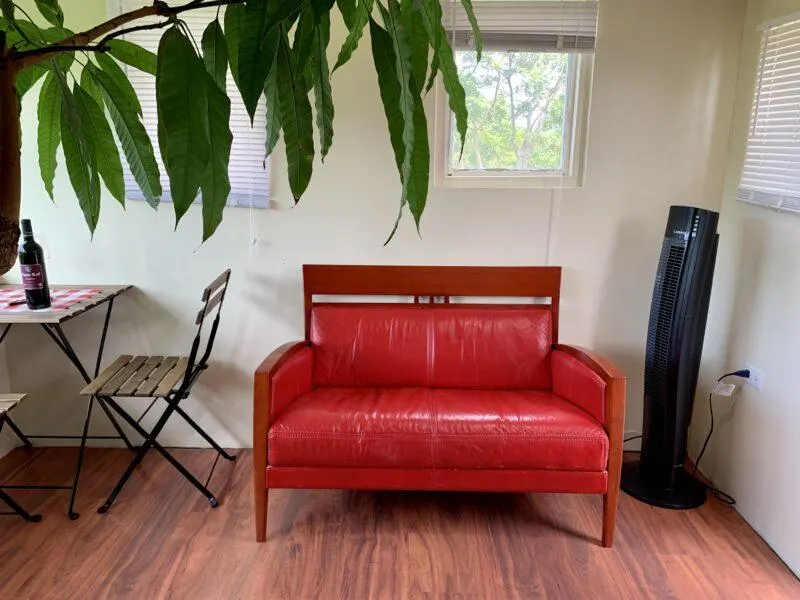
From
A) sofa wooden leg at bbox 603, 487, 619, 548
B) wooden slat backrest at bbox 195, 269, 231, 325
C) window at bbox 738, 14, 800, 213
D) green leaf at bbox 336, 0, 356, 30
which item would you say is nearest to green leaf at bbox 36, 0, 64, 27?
green leaf at bbox 336, 0, 356, 30

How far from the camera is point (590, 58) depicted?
8.13ft

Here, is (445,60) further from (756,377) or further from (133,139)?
(756,377)

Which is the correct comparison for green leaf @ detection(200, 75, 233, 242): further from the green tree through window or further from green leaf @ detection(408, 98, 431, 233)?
the green tree through window

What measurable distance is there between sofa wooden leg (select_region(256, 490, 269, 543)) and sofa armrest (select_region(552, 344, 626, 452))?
4.13 feet

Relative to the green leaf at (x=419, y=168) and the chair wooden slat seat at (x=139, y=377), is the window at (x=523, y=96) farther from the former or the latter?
the green leaf at (x=419, y=168)

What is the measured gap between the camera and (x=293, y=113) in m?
0.50

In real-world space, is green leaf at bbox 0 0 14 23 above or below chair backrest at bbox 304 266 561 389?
above

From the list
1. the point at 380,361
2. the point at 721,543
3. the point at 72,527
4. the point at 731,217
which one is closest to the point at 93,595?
the point at 72,527

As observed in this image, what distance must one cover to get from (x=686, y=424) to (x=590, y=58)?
1.63 m

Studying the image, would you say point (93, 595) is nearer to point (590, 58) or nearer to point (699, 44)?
point (590, 58)

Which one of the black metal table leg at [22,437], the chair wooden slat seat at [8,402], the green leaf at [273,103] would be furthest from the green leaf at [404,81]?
the black metal table leg at [22,437]

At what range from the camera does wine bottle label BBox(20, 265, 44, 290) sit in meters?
2.15

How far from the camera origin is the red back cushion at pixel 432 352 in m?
2.49

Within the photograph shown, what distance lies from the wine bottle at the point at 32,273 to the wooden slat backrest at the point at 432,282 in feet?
3.41
